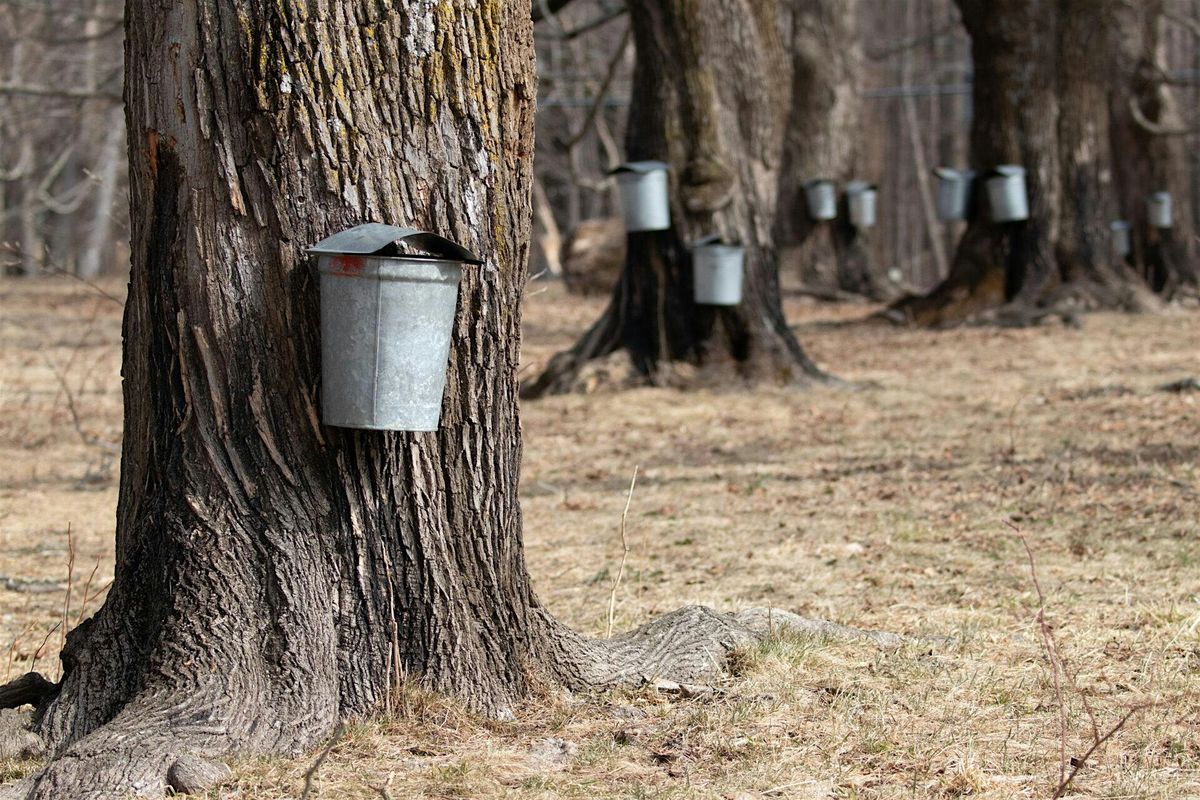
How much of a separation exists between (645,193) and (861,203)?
8.48 meters

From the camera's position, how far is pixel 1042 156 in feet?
43.3

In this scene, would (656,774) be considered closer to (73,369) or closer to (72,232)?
(73,369)

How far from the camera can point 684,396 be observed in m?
9.59

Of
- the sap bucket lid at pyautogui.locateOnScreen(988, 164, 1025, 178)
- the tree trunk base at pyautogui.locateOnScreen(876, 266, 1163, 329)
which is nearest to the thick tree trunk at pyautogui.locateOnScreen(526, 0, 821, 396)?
the sap bucket lid at pyautogui.locateOnScreen(988, 164, 1025, 178)

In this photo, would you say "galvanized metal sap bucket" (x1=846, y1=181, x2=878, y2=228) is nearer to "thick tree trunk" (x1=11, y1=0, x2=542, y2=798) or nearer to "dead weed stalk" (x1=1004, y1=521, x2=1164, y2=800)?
"dead weed stalk" (x1=1004, y1=521, x2=1164, y2=800)

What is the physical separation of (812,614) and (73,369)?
8.66 meters

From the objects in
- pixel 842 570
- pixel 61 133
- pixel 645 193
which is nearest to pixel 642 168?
pixel 645 193

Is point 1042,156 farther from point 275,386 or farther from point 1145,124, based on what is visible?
point 275,386

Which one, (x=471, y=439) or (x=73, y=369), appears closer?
(x=471, y=439)

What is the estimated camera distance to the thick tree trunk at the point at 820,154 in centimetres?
1764

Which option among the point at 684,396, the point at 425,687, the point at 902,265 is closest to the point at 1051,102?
the point at 684,396

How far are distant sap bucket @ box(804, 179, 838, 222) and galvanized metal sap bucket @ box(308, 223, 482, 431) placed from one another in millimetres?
14065

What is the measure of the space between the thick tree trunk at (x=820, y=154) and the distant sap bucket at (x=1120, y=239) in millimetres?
3127

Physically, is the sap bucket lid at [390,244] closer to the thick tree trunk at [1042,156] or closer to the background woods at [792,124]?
the background woods at [792,124]
